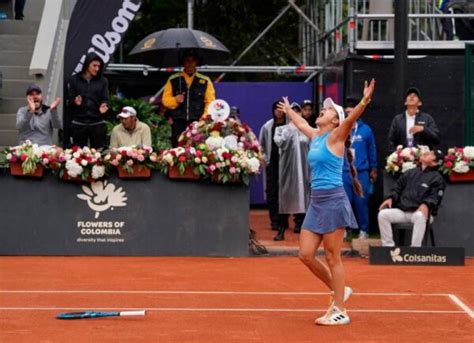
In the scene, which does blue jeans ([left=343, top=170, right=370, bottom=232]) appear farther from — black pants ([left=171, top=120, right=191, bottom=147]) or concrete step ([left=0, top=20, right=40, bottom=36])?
concrete step ([left=0, top=20, right=40, bottom=36])

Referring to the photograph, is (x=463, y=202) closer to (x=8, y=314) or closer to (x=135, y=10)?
(x=135, y=10)

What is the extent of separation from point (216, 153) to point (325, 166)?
5.21m

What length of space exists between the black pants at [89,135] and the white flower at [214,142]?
1869mm

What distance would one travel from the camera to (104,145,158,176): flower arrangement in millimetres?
15594

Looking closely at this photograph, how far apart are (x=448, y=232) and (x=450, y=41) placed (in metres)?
4.48

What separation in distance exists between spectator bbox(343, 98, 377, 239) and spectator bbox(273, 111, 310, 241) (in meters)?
0.90

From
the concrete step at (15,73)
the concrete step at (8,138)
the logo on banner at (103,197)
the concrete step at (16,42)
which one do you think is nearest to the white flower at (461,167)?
the logo on banner at (103,197)

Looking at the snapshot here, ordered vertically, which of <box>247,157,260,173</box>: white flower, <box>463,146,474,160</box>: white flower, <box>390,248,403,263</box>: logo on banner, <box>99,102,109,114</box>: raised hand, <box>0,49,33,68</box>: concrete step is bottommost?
<box>390,248,403,263</box>: logo on banner

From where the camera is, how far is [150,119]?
18875 mm

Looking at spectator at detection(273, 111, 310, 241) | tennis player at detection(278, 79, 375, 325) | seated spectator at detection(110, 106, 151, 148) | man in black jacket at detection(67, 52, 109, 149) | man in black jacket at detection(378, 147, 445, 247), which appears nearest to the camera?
tennis player at detection(278, 79, 375, 325)

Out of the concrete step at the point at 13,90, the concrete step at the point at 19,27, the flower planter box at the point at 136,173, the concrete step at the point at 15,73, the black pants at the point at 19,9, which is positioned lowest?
the flower planter box at the point at 136,173

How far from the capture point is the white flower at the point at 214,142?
15781mm

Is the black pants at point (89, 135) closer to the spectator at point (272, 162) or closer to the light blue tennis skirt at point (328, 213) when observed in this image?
the spectator at point (272, 162)

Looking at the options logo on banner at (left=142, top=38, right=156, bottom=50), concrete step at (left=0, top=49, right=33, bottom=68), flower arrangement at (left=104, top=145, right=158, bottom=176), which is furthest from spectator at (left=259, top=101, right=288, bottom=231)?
concrete step at (left=0, top=49, right=33, bottom=68)
